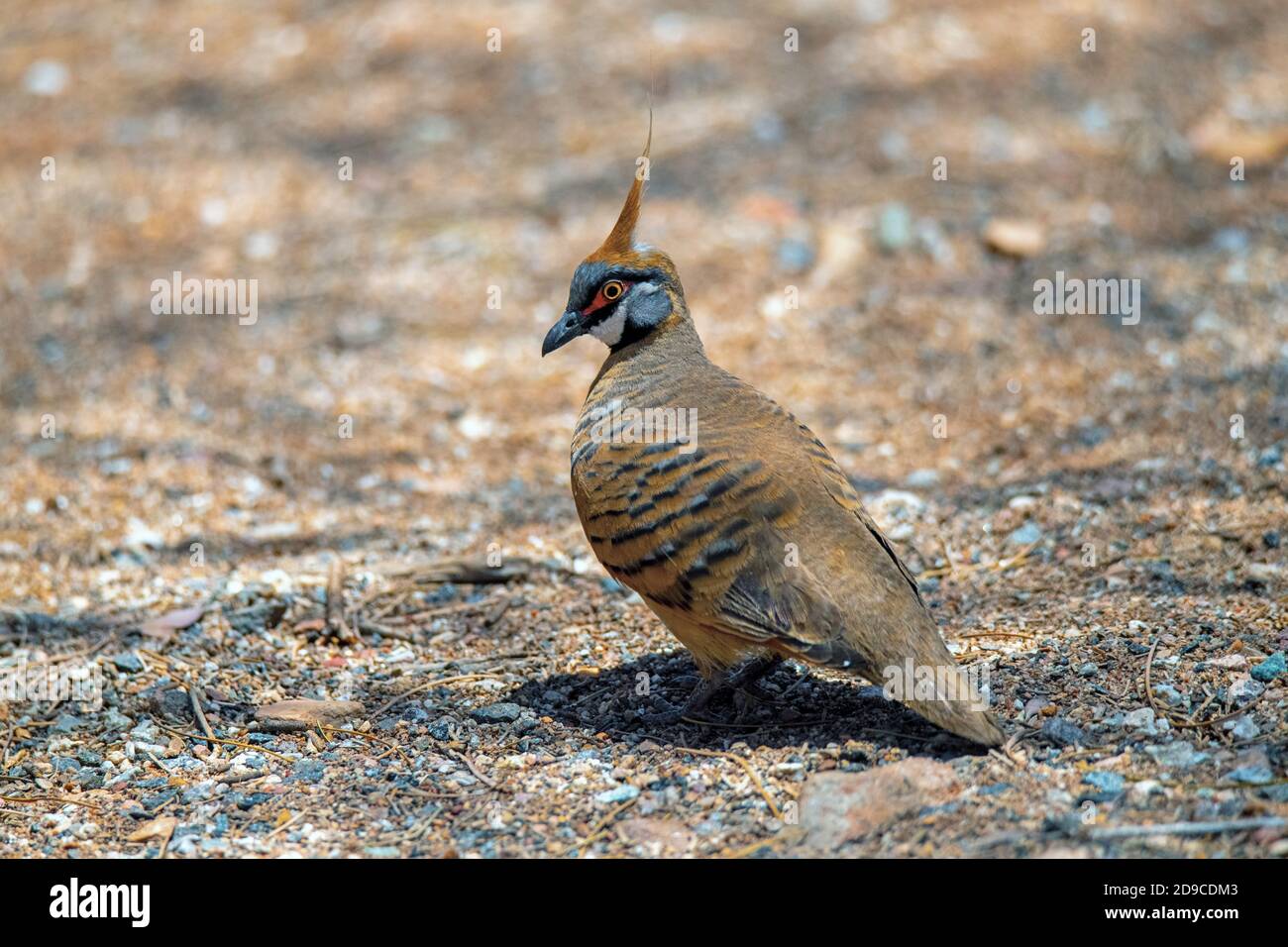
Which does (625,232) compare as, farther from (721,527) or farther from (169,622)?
(169,622)

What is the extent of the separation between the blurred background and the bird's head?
122 centimetres

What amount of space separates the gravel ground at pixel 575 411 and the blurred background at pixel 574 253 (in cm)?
3

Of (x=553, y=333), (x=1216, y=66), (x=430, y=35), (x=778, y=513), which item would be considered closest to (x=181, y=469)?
(x=553, y=333)

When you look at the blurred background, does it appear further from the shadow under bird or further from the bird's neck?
the shadow under bird

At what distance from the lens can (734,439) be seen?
422 centimetres

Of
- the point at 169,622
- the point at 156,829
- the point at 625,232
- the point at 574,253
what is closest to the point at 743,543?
the point at 625,232

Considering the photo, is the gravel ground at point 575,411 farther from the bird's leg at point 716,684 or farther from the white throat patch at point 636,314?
the white throat patch at point 636,314

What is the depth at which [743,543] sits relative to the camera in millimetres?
3996

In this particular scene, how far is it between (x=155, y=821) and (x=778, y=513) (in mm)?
1988

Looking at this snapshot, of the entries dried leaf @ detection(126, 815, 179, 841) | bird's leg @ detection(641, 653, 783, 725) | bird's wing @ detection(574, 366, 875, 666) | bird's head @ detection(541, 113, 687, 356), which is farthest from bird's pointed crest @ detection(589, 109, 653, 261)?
dried leaf @ detection(126, 815, 179, 841)

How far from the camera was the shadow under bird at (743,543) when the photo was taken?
381 cm

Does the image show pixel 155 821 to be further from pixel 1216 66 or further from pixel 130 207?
pixel 1216 66

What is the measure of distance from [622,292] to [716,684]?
1445 millimetres

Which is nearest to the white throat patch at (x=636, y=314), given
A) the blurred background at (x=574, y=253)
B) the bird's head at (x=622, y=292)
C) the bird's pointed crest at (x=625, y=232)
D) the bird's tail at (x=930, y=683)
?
the bird's head at (x=622, y=292)
